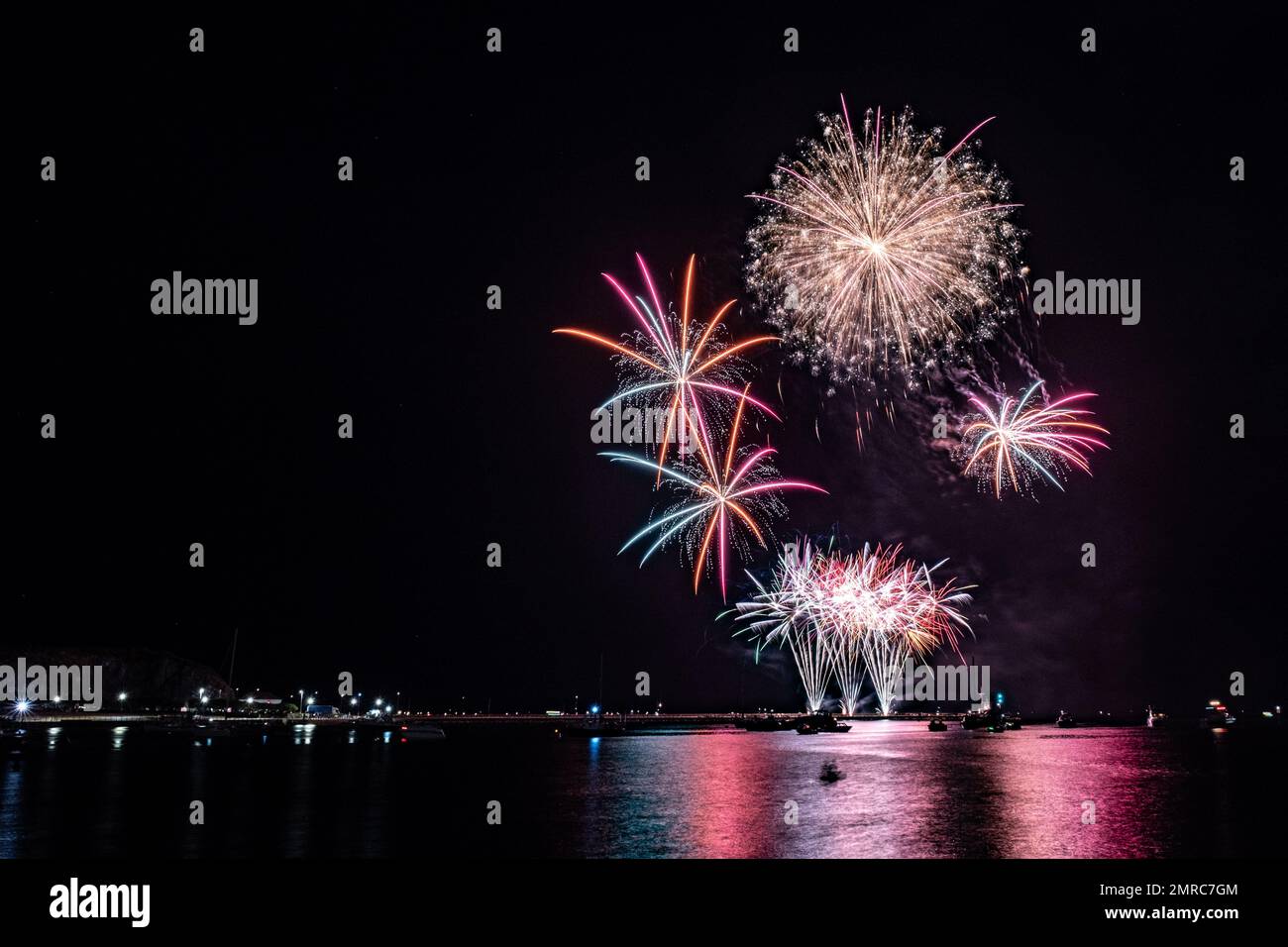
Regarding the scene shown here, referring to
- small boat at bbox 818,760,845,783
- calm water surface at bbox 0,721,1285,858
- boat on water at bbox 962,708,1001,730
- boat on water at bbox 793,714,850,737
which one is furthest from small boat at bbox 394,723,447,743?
boat on water at bbox 962,708,1001,730

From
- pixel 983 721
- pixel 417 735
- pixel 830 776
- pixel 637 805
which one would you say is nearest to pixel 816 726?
pixel 983 721

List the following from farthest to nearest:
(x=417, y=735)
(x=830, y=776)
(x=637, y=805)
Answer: (x=417, y=735) → (x=830, y=776) → (x=637, y=805)

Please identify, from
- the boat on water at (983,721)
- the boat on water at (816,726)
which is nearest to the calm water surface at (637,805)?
the boat on water at (816,726)

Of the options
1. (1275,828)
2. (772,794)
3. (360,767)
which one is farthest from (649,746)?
(1275,828)

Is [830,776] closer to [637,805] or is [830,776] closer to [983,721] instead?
[637,805]

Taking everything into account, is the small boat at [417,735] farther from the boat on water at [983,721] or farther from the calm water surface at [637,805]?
the boat on water at [983,721]

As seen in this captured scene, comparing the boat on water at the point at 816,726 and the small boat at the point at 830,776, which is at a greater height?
the small boat at the point at 830,776

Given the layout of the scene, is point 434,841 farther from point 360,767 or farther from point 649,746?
point 649,746

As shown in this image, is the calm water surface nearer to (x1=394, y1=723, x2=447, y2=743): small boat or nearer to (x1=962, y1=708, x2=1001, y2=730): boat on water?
(x1=394, y1=723, x2=447, y2=743): small boat

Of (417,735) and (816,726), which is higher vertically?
(417,735)
